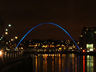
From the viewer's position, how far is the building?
14965cm

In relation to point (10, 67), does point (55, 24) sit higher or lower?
higher

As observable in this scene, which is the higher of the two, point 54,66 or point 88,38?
point 88,38

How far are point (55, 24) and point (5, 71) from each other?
3994 inches

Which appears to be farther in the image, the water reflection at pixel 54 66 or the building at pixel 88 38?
the building at pixel 88 38

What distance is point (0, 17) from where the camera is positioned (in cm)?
7175

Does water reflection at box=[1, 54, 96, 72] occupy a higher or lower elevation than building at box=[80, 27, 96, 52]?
lower

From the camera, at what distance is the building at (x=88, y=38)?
149650mm

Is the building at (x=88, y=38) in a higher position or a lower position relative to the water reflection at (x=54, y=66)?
higher

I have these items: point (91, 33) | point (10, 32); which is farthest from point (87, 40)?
point (10, 32)

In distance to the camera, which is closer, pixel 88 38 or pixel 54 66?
pixel 54 66

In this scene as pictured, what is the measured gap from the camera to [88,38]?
15675cm

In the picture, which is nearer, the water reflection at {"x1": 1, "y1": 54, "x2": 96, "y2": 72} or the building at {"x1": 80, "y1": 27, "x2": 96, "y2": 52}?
the water reflection at {"x1": 1, "y1": 54, "x2": 96, "y2": 72}

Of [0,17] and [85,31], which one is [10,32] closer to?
[0,17]

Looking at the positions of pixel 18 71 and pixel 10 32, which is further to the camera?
pixel 10 32
